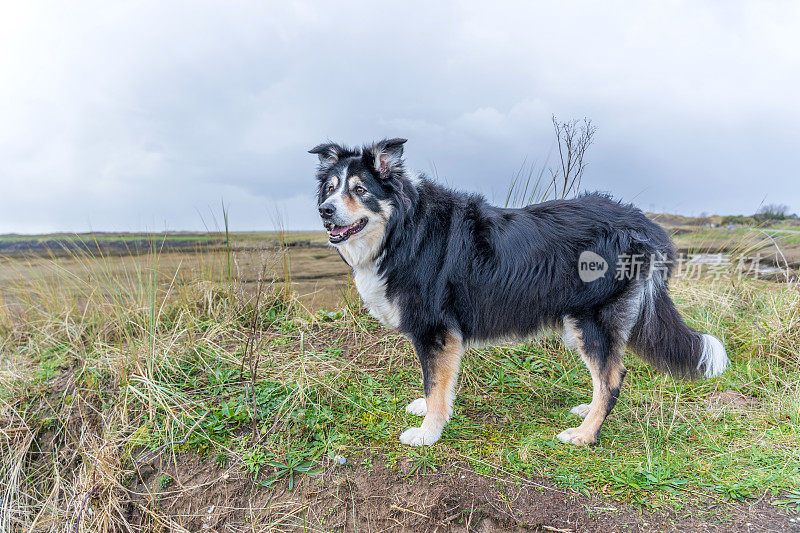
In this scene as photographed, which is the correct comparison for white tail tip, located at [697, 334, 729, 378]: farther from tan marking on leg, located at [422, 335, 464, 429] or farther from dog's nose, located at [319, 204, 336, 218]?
dog's nose, located at [319, 204, 336, 218]

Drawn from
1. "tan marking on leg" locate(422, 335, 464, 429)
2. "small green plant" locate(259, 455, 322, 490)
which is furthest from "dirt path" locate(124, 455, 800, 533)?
"tan marking on leg" locate(422, 335, 464, 429)

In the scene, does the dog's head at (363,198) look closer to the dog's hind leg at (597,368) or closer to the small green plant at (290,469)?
the small green plant at (290,469)

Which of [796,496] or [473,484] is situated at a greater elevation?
[473,484]

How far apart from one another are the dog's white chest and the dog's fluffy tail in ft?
6.24

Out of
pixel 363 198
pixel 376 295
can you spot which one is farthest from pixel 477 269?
pixel 363 198

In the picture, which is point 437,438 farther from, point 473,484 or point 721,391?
point 721,391

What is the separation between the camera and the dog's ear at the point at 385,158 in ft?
11.0

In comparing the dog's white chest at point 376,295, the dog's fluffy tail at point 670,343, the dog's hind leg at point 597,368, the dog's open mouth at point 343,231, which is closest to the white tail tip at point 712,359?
the dog's fluffy tail at point 670,343

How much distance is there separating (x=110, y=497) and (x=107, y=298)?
288 cm

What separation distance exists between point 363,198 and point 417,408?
70.4 inches

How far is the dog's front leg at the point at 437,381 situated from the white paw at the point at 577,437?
0.91m

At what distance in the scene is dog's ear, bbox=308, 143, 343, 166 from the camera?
358 cm

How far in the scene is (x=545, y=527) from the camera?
9.02 ft

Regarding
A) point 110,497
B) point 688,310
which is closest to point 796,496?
point 688,310
